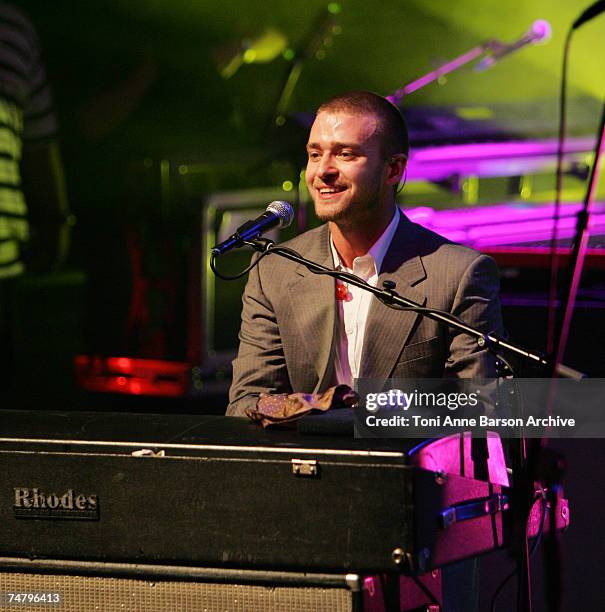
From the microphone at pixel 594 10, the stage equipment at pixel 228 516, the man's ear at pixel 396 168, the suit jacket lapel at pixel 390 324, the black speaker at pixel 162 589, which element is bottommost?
the black speaker at pixel 162 589

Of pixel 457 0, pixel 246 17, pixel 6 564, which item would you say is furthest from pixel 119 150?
pixel 6 564

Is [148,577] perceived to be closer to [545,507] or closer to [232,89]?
[545,507]

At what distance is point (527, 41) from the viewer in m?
A: 4.86

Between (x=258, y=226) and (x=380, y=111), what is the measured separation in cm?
Answer: 79

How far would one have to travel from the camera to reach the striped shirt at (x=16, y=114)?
5156mm

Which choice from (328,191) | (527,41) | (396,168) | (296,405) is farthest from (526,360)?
(527,41)

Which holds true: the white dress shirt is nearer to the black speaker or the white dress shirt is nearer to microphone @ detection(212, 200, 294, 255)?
microphone @ detection(212, 200, 294, 255)

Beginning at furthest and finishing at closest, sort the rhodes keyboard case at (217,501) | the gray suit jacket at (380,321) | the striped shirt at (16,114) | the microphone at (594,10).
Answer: the striped shirt at (16,114)
the gray suit jacket at (380,321)
the rhodes keyboard case at (217,501)
the microphone at (594,10)

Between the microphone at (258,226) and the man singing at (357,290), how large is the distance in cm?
48

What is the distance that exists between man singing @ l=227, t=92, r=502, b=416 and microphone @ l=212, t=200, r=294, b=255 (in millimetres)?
479

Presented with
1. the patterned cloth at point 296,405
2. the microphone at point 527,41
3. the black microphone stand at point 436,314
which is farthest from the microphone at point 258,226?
the microphone at point 527,41

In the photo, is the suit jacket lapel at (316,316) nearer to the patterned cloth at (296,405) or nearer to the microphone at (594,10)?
the patterned cloth at (296,405)

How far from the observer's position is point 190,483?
2.12 metres

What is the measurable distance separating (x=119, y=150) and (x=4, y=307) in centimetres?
92
